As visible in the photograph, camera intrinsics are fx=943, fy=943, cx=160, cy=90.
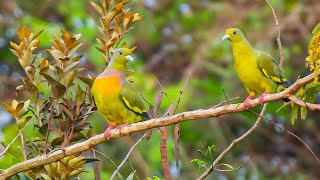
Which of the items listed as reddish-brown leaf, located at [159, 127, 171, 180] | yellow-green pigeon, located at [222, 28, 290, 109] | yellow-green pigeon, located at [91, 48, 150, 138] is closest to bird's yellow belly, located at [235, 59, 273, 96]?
yellow-green pigeon, located at [222, 28, 290, 109]

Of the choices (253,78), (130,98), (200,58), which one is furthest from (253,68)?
(200,58)

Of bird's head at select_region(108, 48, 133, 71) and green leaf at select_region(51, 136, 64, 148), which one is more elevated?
bird's head at select_region(108, 48, 133, 71)

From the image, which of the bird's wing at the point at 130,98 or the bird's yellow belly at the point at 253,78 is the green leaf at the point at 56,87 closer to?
the bird's wing at the point at 130,98

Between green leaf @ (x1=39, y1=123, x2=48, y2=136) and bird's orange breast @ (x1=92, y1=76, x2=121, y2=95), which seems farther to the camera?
bird's orange breast @ (x1=92, y1=76, x2=121, y2=95)

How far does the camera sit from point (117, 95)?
353cm

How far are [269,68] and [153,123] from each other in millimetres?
812

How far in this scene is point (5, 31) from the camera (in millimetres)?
8961

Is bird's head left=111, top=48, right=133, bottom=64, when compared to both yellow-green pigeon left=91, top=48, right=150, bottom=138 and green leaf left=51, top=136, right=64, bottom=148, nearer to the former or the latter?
yellow-green pigeon left=91, top=48, right=150, bottom=138

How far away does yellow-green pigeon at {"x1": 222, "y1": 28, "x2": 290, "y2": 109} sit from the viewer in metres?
3.50

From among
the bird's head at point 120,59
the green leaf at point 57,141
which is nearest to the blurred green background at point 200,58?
the bird's head at point 120,59

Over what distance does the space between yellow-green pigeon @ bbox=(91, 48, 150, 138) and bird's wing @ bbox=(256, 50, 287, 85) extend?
1.54ft

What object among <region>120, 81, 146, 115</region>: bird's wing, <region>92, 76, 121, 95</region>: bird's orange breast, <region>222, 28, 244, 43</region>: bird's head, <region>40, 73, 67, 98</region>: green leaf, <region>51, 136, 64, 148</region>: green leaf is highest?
<region>222, 28, 244, 43</region>: bird's head

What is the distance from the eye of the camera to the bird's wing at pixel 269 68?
11.6 ft

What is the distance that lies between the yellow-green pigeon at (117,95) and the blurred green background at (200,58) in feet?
9.73
